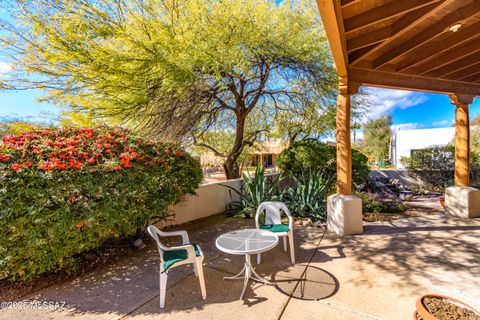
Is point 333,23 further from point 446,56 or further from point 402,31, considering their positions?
point 446,56

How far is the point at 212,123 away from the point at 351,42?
16.5 feet

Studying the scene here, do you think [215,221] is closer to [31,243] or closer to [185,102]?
[185,102]

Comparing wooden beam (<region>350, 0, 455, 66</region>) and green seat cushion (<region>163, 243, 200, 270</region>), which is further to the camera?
wooden beam (<region>350, 0, 455, 66</region>)

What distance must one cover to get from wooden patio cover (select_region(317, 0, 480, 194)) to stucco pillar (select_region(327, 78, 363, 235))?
0.02 meters

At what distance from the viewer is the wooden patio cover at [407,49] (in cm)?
278

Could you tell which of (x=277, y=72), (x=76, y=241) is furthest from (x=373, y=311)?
(x=277, y=72)

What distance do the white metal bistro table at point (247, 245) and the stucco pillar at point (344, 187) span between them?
6.45 ft

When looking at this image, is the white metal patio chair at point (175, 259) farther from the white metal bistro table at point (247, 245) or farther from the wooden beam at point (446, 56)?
the wooden beam at point (446, 56)

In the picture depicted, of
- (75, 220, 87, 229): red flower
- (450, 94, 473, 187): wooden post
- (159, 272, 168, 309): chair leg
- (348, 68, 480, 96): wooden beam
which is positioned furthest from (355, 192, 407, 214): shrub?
Answer: (75, 220, 87, 229): red flower

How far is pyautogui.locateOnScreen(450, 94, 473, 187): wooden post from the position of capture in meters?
5.25

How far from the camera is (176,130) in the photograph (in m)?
6.36

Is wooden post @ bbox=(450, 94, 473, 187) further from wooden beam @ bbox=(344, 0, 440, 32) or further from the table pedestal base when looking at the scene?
the table pedestal base

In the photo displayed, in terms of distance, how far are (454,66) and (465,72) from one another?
57 cm

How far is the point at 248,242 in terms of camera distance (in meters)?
2.95
